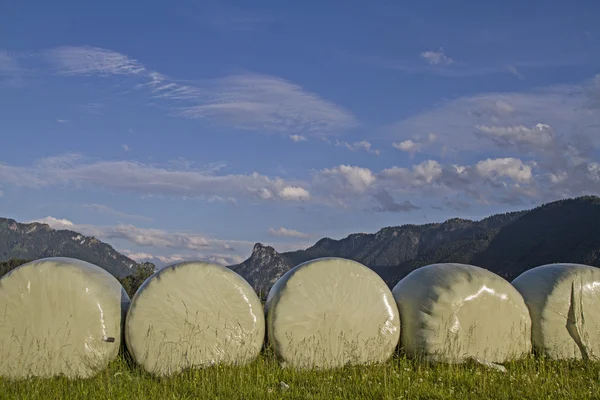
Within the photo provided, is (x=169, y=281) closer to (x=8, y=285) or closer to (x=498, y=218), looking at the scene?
(x=8, y=285)

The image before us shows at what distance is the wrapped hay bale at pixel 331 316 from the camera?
8.96 meters

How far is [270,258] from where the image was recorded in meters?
196

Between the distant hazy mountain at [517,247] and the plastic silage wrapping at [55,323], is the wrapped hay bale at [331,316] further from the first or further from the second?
the distant hazy mountain at [517,247]

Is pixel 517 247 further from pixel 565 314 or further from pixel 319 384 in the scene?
pixel 319 384

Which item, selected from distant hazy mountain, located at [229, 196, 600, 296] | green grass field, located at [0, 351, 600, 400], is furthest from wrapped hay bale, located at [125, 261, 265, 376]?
distant hazy mountain, located at [229, 196, 600, 296]

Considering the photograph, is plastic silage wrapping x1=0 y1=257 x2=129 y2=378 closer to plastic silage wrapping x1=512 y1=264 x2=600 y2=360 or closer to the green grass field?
the green grass field

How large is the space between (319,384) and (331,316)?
1.52 metres

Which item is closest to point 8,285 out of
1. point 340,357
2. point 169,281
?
point 169,281

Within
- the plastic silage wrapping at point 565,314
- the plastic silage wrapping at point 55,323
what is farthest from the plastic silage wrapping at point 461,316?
the plastic silage wrapping at point 55,323

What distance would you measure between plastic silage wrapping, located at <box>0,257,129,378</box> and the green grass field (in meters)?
0.27

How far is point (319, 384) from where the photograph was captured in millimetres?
7719

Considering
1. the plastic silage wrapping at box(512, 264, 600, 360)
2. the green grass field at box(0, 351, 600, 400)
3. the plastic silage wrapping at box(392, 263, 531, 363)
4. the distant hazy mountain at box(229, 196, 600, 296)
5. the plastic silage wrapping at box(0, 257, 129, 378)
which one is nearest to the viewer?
the green grass field at box(0, 351, 600, 400)

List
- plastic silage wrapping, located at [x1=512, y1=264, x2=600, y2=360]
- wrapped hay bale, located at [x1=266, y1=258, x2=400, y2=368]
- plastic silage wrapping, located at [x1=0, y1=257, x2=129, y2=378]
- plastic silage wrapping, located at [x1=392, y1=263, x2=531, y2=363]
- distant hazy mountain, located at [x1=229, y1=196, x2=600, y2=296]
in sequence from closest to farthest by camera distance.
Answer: plastic silage wrapping, located at [x1=0, y1=257, x2=129, y2=378]
wrapped hay bale, located at [x1=266, y1=258, x2=400, y2=368]
plastic silage wrapping, located at [x1=392, y1=263, x2=531, y2=363]
plastic silage wrapping, located at [x1=512, y1=264, x2=600, y2=360]
distant hazy mountain, located at [x1=229, y1=196, x2=600, y2=296]

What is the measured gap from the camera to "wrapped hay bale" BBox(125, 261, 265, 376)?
862 centimetres
